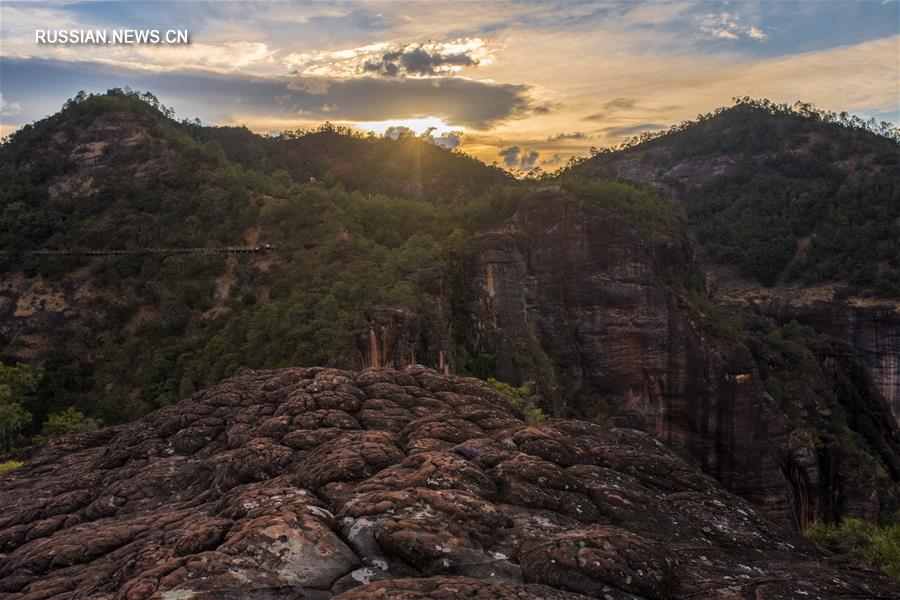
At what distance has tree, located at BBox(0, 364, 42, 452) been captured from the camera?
27.2 metres

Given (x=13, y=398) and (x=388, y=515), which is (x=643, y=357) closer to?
(x=13, y=398)

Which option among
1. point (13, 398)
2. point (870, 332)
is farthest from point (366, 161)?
point (13, 398)

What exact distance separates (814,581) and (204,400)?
11614 mm

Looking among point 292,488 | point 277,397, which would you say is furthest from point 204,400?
point 292,488

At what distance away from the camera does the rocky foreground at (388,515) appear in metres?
6.41

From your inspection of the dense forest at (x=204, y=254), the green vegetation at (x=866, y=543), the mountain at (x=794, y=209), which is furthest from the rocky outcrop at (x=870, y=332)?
the green vegetation at (x=866, y=543)

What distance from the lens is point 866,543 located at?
2548 centimetres

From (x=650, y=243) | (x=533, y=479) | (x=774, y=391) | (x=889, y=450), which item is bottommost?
(x=889, y=450)

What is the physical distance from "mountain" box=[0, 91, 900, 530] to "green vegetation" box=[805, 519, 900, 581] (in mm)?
15767

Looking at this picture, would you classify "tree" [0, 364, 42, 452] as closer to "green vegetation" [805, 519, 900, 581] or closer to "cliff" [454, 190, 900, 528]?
"cliff" [454, 190, 900, 528]

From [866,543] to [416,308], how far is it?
23.8 meters

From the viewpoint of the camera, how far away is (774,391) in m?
51.5

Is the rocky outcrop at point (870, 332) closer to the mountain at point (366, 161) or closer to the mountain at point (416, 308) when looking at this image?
the mountain at point (416, 308)

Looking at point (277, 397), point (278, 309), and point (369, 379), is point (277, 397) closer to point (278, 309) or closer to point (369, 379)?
point (369, 379)
